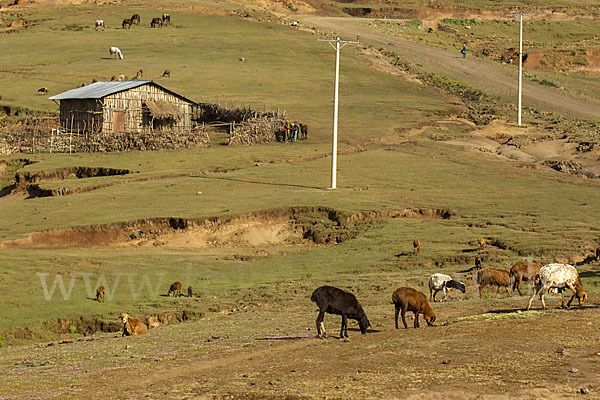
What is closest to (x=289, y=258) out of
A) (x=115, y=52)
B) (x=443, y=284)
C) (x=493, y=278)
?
(x=443, y=284)

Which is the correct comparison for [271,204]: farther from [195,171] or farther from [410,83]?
[410,83]

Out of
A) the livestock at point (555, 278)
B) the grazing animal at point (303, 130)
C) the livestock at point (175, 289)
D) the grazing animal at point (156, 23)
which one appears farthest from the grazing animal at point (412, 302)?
the grazing animal at point (156, 23)

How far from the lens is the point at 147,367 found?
601 inches

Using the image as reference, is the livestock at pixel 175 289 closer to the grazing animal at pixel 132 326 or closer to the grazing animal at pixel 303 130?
the grazing animal at pixel 132 326

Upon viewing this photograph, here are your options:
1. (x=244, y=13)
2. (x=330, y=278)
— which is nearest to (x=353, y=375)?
(x=330, y=278)

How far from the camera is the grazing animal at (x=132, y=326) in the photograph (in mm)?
20248

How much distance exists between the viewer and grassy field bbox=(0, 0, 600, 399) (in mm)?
13648

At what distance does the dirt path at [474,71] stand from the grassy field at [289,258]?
11.5 m

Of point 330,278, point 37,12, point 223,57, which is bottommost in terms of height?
point 330,278

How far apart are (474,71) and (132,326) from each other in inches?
3342

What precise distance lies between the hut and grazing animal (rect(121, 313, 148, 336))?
1547 inches

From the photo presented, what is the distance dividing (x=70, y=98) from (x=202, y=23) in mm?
54936

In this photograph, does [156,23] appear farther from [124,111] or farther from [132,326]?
[132,326]

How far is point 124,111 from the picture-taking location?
60781 millimetres
